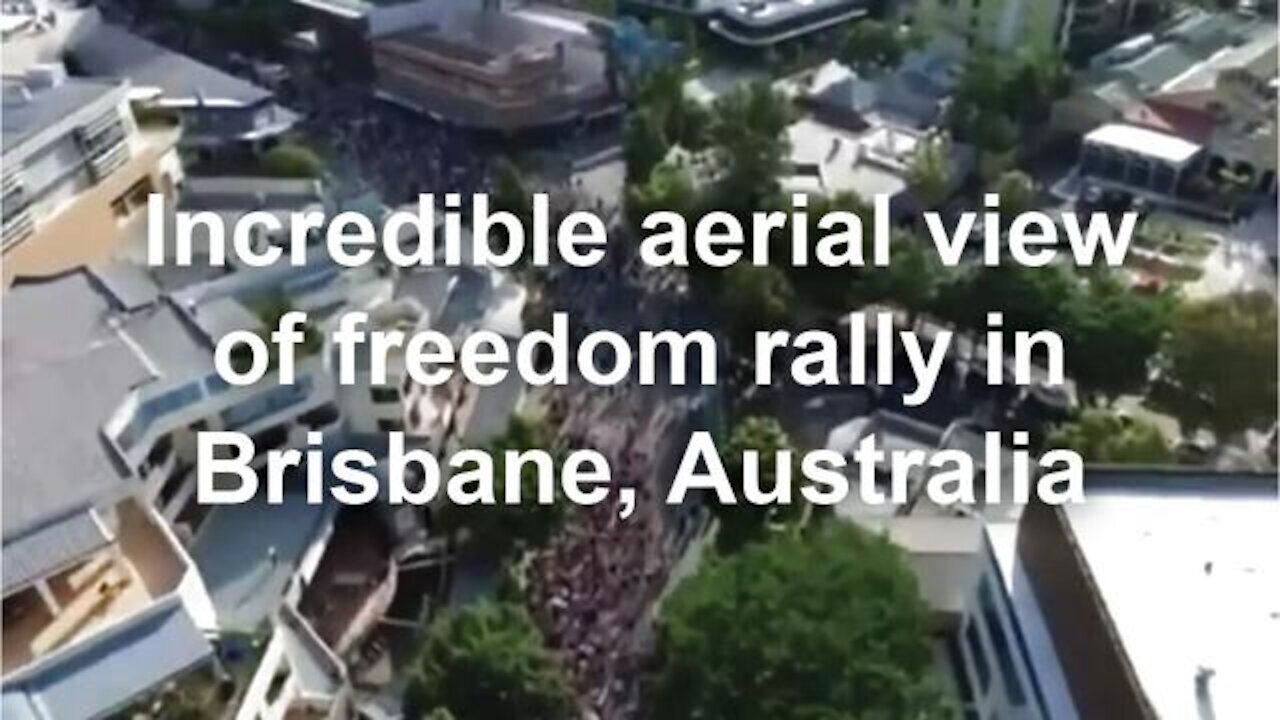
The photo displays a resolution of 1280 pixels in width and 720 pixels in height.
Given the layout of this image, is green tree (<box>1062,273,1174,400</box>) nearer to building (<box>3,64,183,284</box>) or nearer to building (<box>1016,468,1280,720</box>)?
building (<box>1016,468,1280,720</box>)

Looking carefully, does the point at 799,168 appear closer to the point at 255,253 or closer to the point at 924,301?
the point at 924,301

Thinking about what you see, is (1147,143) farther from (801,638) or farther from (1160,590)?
(801,638)

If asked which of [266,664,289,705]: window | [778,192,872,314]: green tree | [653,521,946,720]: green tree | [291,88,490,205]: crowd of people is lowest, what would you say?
[291,88,490,205]: crowd of people

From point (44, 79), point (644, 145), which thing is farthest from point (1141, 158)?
point (44, 79)

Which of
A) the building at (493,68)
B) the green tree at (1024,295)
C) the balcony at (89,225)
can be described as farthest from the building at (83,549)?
the building at (493,68)

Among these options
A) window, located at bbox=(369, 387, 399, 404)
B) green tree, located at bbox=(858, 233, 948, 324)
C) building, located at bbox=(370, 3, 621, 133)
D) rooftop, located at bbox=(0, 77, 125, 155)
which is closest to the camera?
window, located at bbox=(369, 387, 399, 404)

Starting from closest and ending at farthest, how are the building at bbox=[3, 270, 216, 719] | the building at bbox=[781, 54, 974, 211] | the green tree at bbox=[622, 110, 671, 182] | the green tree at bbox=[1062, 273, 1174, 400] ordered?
1. the building at bbox=[3, 270, 216, 719]
2. the green tree at bbox=[1062, 273, 1174, 400]
3. the green tree at bbox=[622, 110, 671, 182]
4. the building at bbox=[781, 54, 974, 211]

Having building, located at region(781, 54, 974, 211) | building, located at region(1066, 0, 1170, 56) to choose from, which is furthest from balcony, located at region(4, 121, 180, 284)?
building, located at region(1066, 0, 1170, 56)
